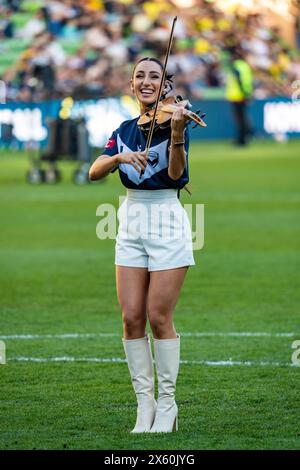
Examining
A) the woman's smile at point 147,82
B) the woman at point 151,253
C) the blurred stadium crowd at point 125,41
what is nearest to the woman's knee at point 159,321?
the woman at point 151,253

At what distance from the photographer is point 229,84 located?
1515 inches

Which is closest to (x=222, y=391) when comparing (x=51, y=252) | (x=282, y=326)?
(x=282, y=326)

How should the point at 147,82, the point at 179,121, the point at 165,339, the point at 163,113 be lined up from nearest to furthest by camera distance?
1. the point at 179,121
2. the point at 163,113
3. the point at 147,82
4. the point at 165,339

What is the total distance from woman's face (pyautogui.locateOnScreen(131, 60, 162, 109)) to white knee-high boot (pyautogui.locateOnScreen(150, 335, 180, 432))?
1248 mm

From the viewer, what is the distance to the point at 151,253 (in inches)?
253

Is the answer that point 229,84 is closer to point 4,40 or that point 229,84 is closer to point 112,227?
point 4,40

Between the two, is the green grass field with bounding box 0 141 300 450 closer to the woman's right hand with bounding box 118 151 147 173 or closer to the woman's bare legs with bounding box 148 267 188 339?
the woman's bare legs with bounding box 148 267 188 339

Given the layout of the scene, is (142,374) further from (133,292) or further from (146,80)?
(146,80)

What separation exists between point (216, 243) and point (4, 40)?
77.4 ft

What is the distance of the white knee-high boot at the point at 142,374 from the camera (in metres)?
6.50

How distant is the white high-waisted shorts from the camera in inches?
253

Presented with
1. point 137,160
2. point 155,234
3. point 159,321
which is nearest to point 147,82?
point 137,160

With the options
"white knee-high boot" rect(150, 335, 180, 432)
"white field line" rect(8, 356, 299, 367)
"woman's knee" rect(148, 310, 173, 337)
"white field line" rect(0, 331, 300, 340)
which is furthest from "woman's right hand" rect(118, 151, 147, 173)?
"white field line" rect(0, 331, 300, 340)

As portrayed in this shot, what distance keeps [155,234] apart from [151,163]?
1.20 feet
